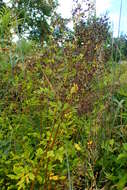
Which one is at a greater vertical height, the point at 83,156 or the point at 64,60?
A: the point at 64,60

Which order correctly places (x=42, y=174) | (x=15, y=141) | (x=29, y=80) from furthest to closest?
(x=29, y=80)
(x=15, y=141)
(x=42, y=174)

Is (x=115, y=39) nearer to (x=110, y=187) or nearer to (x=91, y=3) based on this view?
(x=91, y=3)

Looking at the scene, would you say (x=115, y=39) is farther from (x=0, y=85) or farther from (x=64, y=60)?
(x=0, y=85)

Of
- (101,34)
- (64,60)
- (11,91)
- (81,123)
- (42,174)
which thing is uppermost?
(101,34)

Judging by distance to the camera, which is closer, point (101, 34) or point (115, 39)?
point (101, 34)

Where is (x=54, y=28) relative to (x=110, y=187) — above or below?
above

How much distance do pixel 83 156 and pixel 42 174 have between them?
0.28 meters

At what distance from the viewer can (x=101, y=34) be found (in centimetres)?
190

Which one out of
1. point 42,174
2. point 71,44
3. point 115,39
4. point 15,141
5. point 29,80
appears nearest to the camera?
point 42,174

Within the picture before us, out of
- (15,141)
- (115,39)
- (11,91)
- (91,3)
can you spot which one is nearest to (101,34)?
(91,3)

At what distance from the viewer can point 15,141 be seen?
170 centimetres

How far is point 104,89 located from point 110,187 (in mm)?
582

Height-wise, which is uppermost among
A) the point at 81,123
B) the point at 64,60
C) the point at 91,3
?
the point at 91,3

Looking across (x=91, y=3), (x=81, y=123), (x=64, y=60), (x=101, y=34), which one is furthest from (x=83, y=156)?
(x=91, y=3)
